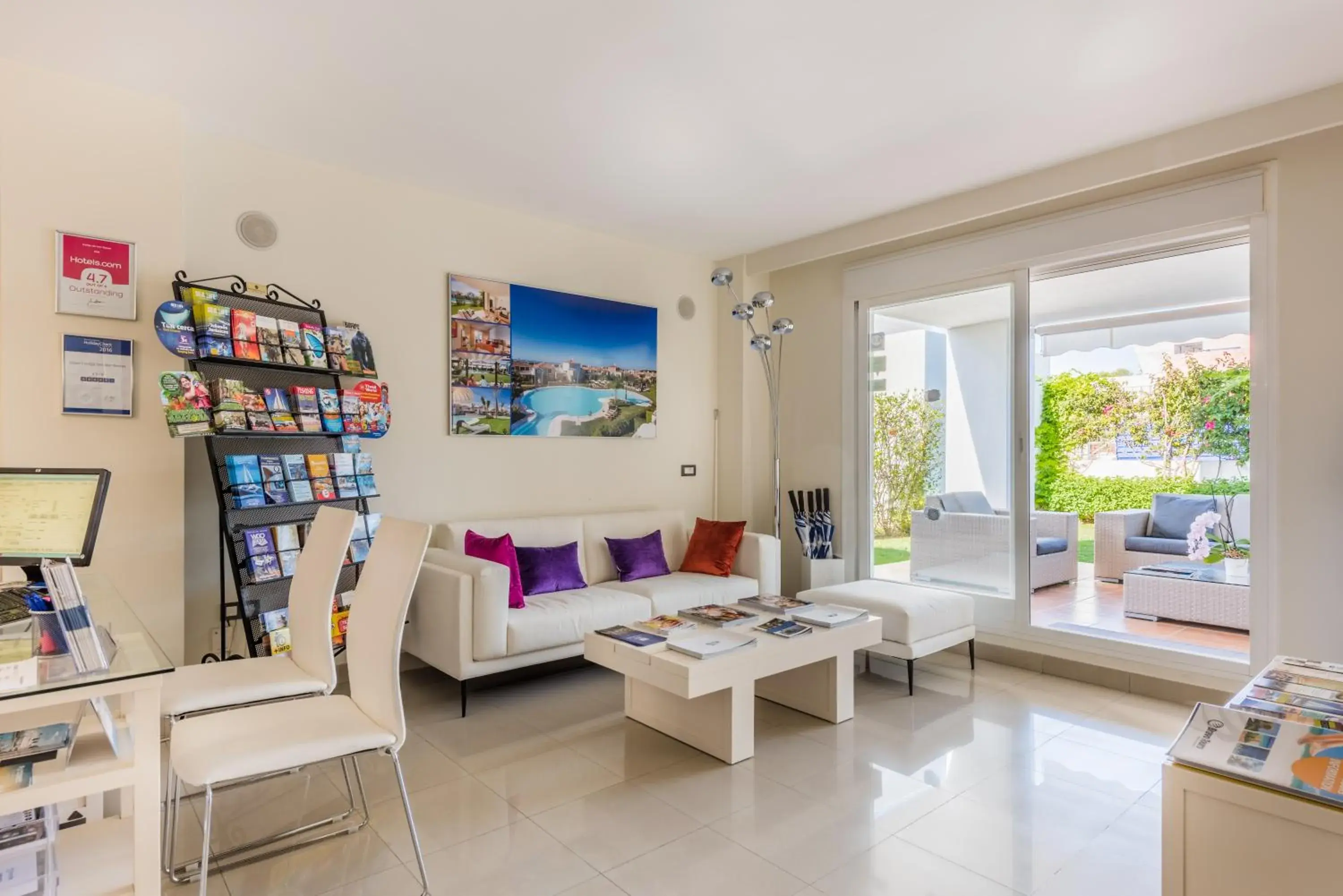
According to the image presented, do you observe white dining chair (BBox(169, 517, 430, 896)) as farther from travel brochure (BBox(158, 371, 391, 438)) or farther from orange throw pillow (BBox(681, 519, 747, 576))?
orange throw pillow (BBox(681, 519, 747, 576))

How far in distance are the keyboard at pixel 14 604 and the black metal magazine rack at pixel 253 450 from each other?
1.00m


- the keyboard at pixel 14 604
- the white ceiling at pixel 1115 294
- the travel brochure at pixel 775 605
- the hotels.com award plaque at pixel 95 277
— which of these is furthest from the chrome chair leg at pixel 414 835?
the white ceiling at pixel 1115 294

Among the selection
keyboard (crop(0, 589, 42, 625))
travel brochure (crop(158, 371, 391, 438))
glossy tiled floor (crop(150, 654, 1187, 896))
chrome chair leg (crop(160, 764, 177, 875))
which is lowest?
glossy tiled floor (crop(150, 654, 1187, 896))

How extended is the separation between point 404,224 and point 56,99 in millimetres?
1524

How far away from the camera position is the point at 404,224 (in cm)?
405

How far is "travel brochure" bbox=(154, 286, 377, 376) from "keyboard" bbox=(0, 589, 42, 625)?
1225mm

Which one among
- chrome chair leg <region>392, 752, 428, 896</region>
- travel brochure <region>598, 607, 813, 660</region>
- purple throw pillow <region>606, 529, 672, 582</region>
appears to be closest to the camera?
chrome chair leg <region>392, 752, 428, 896</region>

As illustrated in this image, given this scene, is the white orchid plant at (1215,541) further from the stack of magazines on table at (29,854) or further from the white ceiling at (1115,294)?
the stack of magazines on table at (29,854)

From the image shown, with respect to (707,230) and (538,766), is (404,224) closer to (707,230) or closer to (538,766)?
(707,230)

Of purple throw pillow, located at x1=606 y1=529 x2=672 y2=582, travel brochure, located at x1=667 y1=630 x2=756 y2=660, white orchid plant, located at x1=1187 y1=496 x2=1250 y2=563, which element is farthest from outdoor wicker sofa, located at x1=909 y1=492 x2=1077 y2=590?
travel brochure, located at x1=667 y1=630 x2=756 y2=660

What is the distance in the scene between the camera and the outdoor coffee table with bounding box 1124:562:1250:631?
11.7ft

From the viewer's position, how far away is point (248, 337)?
3.18m

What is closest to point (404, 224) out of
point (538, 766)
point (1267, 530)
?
point (538, 766)

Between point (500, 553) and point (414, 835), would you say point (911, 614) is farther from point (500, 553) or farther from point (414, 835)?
point (414, 835)
